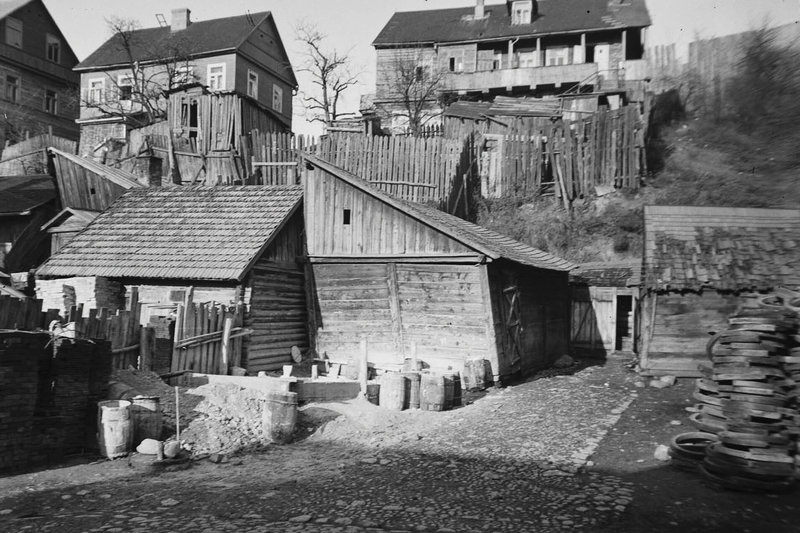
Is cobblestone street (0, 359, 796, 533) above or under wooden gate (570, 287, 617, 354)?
under

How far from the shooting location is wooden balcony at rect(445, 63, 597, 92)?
3650cm

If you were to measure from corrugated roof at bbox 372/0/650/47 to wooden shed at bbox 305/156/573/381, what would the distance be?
26.8 metres

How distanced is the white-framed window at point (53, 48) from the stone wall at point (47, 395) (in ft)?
135

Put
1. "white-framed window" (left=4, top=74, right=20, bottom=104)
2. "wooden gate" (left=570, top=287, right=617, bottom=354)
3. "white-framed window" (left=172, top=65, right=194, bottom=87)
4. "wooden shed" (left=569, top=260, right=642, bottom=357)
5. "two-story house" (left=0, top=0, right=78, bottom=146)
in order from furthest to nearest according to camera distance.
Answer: "white-framed window" (left=4, top=74, right=20, bottom=104) < "two-story house" (left=0, top=0, right=78, bottom=146) < "white-framed window" (left=172, top=65, right=194, bottom=87) < "wooden gate" (left=570, top=287, right=617, bottom=354) < "wooden shed" (left=569, top=260, right=642, bottom=357)

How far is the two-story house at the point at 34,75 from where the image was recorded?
38875mm

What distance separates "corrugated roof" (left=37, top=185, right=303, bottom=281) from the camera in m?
14.7

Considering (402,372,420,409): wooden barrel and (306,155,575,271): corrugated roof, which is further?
(306,155,575,271): corrugated roof

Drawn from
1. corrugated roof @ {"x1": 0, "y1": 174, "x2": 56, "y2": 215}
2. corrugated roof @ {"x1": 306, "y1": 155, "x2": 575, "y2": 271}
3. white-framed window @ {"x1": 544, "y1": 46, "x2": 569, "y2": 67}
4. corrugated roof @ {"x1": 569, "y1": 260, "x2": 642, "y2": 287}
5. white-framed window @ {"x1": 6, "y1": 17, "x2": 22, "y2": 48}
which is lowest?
corrugated roof @ {"x1": 569, "y1": 260, "x2": 642, "y2": 287}

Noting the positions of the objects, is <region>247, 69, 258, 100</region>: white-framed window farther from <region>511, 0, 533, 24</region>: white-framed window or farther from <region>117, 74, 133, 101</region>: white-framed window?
<region>511, 0, 533, 24</region>: white-framed window

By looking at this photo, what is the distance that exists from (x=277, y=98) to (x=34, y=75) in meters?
16.1

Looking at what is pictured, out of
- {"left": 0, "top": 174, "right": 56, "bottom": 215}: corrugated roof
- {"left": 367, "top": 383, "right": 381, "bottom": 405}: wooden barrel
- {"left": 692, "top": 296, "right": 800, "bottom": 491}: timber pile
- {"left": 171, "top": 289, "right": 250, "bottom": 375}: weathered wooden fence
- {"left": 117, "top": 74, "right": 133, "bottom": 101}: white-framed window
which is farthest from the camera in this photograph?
{"left": 117, "top": 74, "right": 133, "bottom": 101}: white-framed window

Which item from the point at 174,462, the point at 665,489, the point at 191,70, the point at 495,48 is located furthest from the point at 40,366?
the point at 495,48

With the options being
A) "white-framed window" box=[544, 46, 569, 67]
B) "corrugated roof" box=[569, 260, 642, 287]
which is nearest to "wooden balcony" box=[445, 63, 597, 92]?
"white-framed window" box=[544, 46, 569, 67]

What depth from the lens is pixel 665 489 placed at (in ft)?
24.7
